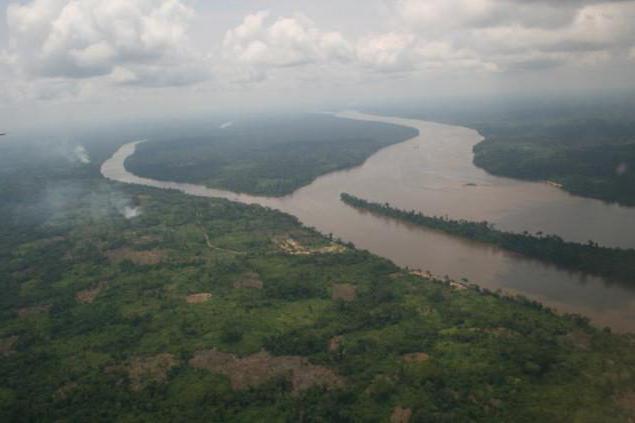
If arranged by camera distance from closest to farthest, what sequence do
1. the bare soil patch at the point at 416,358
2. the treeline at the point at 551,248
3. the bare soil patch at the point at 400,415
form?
the bare soil patch at the point at 400,415, the bare soil patch at the point at 416,358, the treeline at the point at 551,248

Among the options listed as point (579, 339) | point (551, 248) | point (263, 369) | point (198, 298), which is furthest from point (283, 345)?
point (551, 248)

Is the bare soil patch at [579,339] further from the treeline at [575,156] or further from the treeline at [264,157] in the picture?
the treeline at [264,157]

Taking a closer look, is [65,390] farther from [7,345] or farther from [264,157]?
[264,157]

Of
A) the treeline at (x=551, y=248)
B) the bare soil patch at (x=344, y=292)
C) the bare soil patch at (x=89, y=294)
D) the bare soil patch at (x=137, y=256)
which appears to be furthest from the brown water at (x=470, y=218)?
the bare soil patch at (x=89, y=294)

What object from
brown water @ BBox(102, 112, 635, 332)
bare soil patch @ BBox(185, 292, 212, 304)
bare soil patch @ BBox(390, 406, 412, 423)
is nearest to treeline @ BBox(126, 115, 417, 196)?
brown water @ BBox(102, 112, 635, 332)

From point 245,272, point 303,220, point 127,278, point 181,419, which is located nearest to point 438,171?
point 303,220
